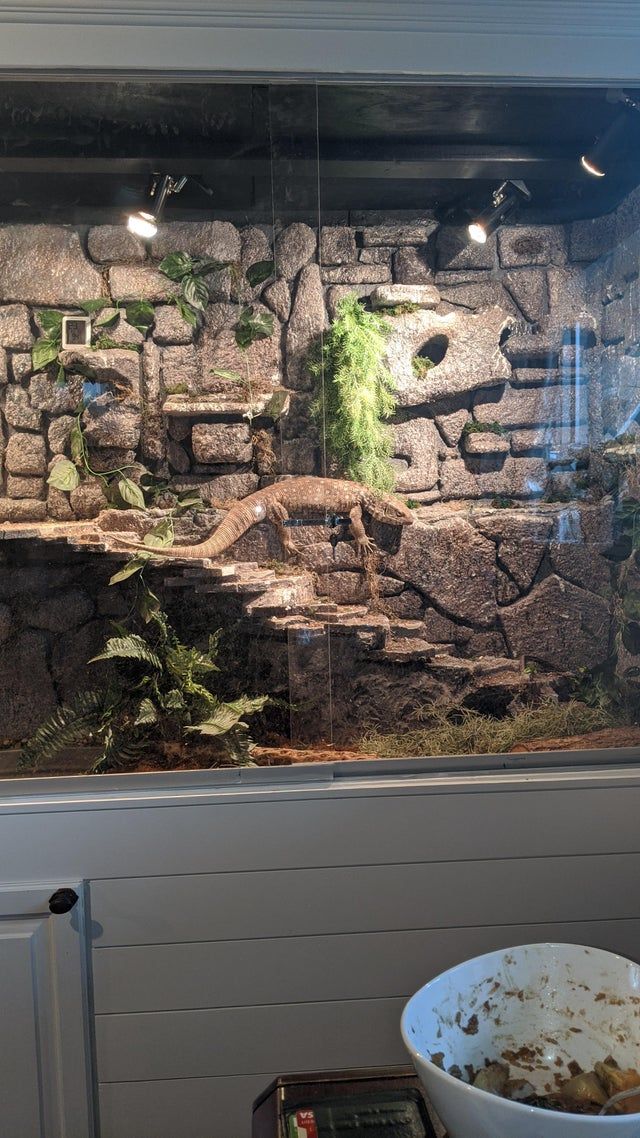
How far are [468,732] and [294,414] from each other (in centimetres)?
97

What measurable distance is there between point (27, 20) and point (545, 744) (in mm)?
2325

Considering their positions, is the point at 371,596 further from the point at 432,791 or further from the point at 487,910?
the point at 487,910

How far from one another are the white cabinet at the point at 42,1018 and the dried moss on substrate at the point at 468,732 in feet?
2.93

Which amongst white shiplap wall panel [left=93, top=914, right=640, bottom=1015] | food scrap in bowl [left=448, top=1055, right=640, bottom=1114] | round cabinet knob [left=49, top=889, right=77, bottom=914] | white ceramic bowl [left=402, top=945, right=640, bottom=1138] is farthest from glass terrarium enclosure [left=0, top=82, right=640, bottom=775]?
food scrap in bowl [left=448, top=1055, right=640, bottom=1114]

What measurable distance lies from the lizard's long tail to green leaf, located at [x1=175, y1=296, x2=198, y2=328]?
47cm

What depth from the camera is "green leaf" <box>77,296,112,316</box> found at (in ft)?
7.12

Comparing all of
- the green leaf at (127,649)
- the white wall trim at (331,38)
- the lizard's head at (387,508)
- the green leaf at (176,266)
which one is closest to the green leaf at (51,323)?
the green leaf at (176,266)

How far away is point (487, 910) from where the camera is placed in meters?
2.29

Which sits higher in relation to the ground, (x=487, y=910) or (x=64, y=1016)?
(x=487, y=910)

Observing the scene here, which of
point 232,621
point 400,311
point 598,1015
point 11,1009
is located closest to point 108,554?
point 232,621

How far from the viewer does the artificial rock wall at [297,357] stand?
218 centimetres

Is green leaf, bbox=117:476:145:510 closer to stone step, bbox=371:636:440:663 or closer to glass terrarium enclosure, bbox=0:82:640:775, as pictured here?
glass terrarium enclosure, bbox=0:82:640:775

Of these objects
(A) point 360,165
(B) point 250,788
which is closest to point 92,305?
(A) point 360,165

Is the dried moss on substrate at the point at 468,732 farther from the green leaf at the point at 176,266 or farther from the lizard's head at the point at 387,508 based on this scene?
the green leaf at the point at 176,266
